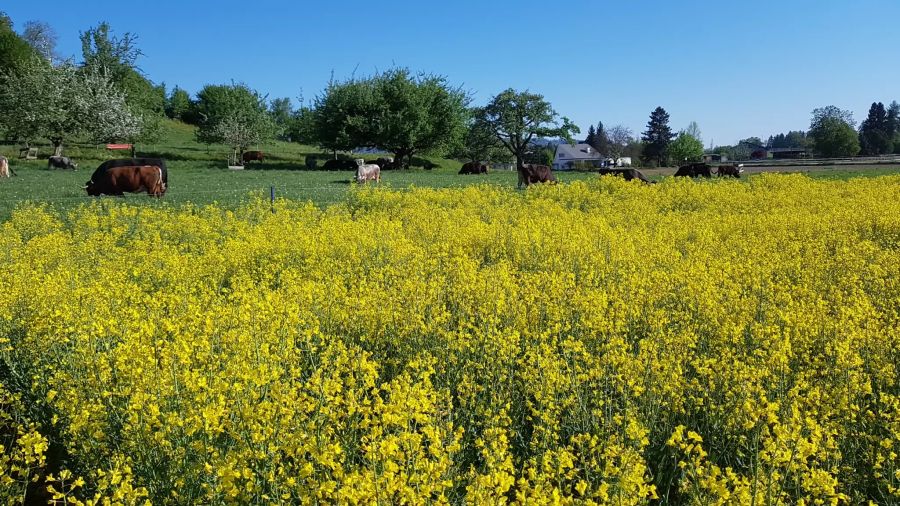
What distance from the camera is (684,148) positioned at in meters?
94.9

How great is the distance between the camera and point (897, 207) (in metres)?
13.1

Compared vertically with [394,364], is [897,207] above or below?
above

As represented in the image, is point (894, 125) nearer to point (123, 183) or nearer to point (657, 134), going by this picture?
point (657, 134)

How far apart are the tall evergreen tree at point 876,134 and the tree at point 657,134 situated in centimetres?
2819

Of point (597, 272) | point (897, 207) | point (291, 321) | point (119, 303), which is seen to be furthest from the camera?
point (897, 207)

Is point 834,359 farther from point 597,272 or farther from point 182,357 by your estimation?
point 182,357

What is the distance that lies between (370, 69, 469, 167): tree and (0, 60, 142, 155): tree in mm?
17087

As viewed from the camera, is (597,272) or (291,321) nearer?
(291,321)

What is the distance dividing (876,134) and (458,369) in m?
119

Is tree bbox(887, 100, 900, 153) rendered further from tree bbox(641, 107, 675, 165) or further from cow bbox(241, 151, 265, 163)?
cow bbox(241, 151, 265, 163)

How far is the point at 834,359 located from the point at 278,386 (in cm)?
413

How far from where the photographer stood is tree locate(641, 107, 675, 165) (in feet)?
335

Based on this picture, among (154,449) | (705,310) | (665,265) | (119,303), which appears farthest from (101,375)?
(665,265)

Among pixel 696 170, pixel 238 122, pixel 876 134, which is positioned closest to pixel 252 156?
pixel 238 122
